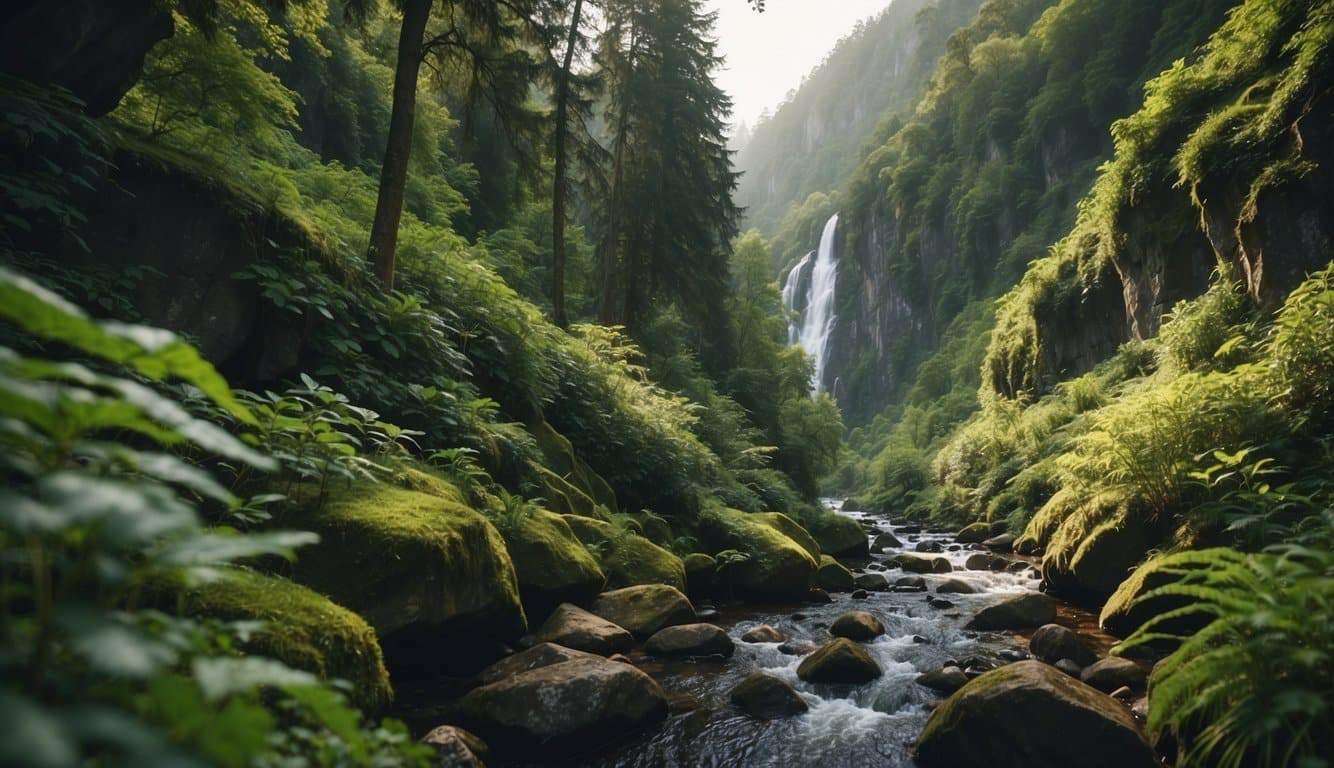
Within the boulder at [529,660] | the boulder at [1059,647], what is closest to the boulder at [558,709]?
the boulder at [529,660]

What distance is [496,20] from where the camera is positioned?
830 cm

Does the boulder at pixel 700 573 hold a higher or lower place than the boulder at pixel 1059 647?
lower

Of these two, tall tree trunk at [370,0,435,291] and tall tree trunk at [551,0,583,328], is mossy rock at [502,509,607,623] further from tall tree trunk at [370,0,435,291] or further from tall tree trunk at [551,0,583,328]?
tall tree trunk at [551,0,583,328]

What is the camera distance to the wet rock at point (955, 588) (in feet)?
29.3

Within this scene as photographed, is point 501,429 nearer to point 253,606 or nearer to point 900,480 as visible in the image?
point 253,606

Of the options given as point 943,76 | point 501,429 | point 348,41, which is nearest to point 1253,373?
point 501,429

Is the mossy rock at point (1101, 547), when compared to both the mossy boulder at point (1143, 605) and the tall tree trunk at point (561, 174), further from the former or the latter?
the tall tree trunk at point (561, 174)

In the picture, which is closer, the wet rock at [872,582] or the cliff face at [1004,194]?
the wet rock at [872,582]

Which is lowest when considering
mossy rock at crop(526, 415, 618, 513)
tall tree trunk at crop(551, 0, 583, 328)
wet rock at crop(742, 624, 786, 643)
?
wet rock at crop(742, 624, 786, 643)

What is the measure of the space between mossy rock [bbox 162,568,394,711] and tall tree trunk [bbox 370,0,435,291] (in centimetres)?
473

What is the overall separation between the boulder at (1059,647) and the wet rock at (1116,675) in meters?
0.38

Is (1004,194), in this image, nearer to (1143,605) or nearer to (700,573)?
(1143,605)

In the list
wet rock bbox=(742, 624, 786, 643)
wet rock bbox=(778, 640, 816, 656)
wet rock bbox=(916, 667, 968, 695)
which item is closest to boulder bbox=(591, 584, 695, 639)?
wet rock bbox=(742, 624, 786, 643)

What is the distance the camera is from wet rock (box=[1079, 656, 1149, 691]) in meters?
4.66
